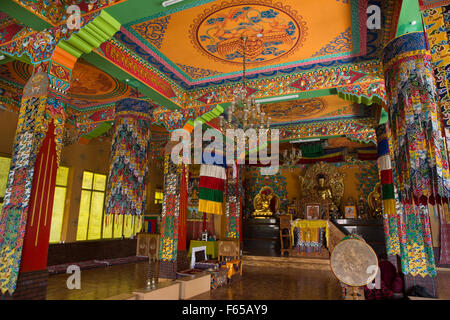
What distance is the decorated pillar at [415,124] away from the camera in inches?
124

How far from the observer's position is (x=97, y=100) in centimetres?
782

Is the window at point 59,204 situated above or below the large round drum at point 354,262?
above

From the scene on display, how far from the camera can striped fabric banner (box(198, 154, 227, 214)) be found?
352 inches

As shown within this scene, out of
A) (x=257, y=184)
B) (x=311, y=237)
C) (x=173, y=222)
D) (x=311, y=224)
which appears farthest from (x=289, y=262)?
(x=257, y=184)

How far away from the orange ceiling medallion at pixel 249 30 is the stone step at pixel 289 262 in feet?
20.8

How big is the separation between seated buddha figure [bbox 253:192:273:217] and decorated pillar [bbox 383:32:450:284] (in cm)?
1000

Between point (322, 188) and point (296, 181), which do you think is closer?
point (322, 188)

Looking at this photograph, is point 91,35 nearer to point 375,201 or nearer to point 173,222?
point 173,222

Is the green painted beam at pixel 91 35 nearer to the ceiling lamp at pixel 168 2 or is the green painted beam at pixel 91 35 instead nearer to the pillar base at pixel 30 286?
the ceiling lamp at pixel 168 2

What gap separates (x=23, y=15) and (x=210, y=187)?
20.7 feet

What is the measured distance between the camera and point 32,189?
145 inches

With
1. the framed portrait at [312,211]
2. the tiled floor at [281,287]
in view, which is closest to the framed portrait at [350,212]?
the framed portrait at [312,211]

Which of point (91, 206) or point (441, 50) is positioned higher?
point (441, 50)

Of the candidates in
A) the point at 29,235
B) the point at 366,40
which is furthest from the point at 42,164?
the point at 366,40
